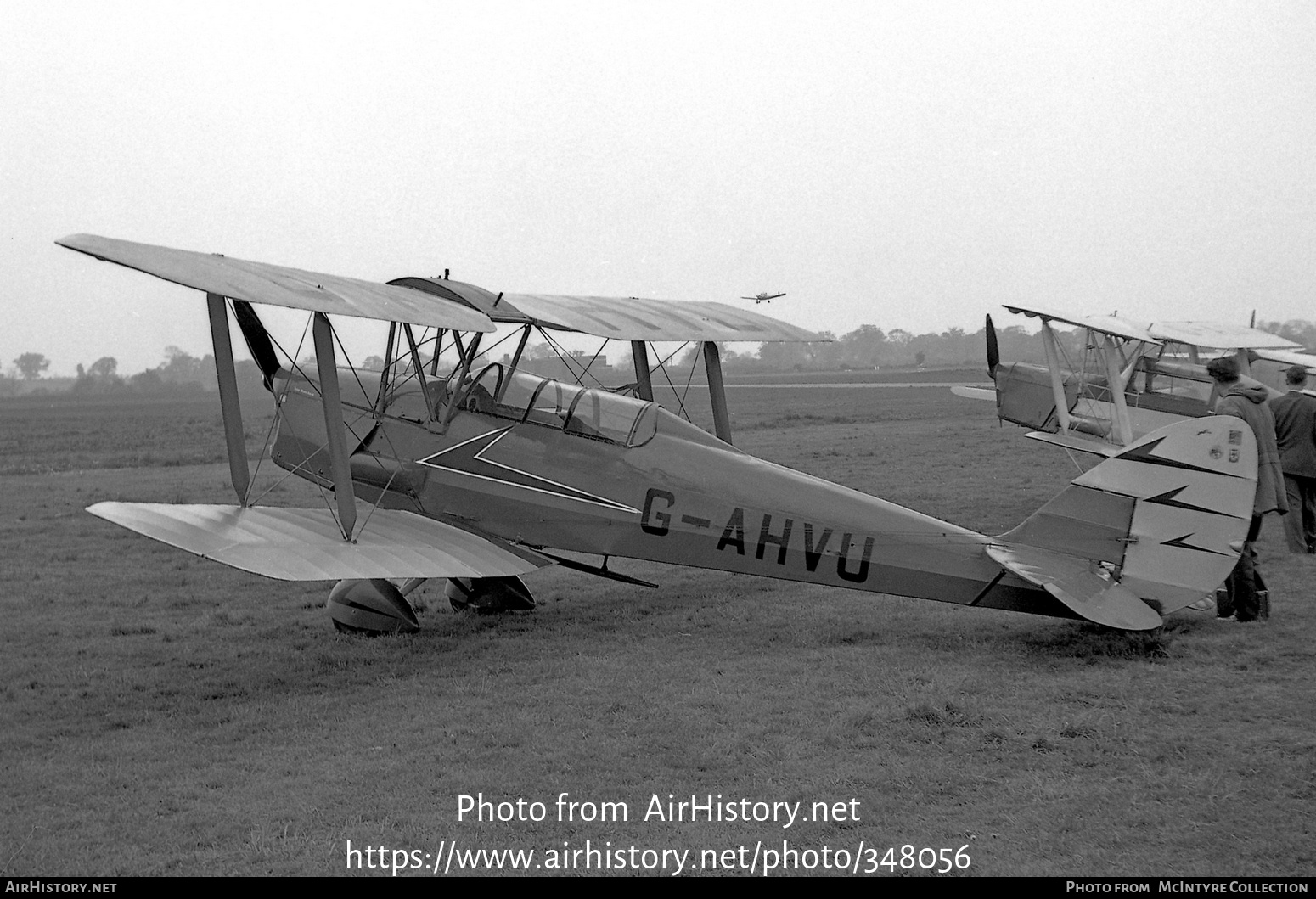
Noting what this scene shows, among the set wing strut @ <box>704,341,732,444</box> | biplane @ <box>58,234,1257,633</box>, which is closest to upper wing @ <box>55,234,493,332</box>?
biplane @ <box>58,234,1257,633</box>

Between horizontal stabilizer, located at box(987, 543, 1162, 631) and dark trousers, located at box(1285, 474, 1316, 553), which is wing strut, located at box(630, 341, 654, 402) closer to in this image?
horizontal stabilizer, located at box(987, 543, 1162, 631)

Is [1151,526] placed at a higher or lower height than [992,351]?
lower

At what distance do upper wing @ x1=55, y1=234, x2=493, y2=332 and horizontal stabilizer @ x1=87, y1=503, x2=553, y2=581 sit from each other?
1332 millimetres

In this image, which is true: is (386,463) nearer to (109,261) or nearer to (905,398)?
(109,261)

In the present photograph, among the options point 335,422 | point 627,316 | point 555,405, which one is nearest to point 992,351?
point 627,316

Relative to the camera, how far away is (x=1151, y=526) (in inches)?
229

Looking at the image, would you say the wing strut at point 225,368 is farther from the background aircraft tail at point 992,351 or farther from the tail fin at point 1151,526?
the background aircraft tail at point 992,351

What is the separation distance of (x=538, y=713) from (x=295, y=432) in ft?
13.0

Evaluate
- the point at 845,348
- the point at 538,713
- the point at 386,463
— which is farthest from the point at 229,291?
the point at 845,348

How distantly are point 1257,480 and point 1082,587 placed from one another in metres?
1.60

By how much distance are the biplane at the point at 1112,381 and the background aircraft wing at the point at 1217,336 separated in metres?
0.01

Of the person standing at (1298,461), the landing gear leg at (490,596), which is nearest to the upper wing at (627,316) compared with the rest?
the landing gear leg at (490,596)

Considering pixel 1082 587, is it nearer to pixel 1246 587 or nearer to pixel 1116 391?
pixel 1246 587

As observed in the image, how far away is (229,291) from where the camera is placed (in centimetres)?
593
